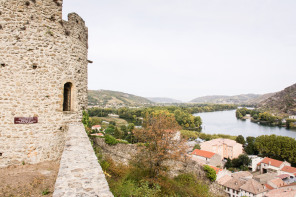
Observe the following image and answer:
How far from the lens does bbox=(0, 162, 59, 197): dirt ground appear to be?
4.39 m

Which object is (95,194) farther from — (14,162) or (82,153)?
(14,162)

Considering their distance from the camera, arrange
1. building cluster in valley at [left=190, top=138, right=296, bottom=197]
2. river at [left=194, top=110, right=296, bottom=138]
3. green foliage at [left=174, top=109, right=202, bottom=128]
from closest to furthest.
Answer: building cluster in valley at [left=190, top=138, right=296, bottom=197] → river at [left=194, top=110, right=296, bottom=138] → green foliage at [left=174, top=109, right=202, bottom=128]

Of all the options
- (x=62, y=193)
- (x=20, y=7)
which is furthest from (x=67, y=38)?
(x=62, y=193)

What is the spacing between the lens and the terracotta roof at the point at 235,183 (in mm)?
31359

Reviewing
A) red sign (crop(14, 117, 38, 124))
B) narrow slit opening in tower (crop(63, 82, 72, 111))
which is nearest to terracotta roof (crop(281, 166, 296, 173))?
narrow slit opening in tower (crop(63, 82, 72, 111))

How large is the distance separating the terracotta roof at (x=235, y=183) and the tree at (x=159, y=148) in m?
24.3

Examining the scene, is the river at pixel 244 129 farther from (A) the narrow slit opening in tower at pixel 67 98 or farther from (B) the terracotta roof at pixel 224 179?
(A) the narrow slit opening in tower at pixel 67 98

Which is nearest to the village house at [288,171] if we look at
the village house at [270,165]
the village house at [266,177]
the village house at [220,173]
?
the village house at [270,165]

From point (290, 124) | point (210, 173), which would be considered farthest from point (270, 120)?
Result: point (210, 173)

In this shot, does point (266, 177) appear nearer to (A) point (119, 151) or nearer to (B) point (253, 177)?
(B) point (253, 177)

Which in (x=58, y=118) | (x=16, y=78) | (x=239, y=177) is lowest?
(x=239, y=177)

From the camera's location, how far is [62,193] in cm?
259

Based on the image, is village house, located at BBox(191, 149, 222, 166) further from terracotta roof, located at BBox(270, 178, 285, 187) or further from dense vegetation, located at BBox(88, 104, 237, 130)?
dense vegetation, located at BBox(88, 104, 237, 130)

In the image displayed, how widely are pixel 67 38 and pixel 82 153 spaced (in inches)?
177
